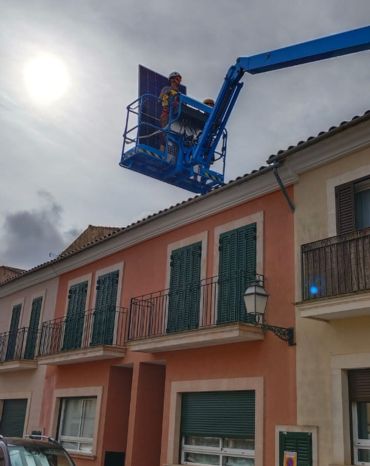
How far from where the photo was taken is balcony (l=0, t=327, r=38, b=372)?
1784cm

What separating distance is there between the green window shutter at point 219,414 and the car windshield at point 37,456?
Answer: 287 centimetres

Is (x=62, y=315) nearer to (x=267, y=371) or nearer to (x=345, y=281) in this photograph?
(x=267, y=371)

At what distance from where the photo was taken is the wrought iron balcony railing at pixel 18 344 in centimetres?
1856

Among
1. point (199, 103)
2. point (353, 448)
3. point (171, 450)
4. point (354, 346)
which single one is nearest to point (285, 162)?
point (354, 346)

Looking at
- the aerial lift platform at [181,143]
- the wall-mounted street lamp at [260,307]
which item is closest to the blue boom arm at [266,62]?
the aerial lift platform at [181,143]

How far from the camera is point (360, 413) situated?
9.12 metres

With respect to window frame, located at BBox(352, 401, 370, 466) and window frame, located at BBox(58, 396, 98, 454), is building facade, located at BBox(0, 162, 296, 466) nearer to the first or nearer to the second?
window frame, located at BBox(58, 396, 98, 454)

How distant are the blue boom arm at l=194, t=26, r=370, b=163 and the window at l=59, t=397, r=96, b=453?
9.19 meters

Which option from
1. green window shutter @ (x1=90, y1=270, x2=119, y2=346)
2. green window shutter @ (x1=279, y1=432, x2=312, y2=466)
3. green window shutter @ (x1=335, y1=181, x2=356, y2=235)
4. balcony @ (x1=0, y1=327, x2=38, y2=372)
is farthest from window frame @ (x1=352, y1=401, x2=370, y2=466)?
balcony @ (x1=0, y1=327, x2=38, y2=372)

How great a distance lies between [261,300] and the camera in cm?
1024

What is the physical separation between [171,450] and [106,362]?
358cm

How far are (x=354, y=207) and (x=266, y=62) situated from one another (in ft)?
20.6

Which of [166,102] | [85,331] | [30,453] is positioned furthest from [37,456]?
[166,102]

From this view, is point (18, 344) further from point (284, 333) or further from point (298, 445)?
point (298, 445)
